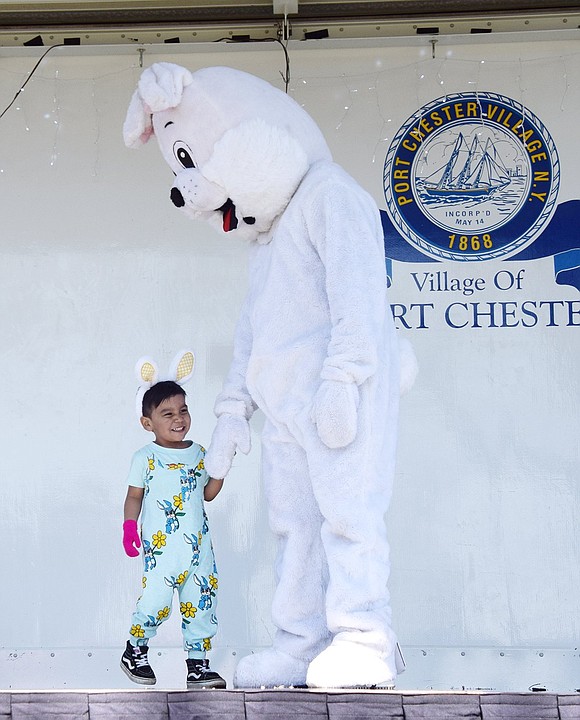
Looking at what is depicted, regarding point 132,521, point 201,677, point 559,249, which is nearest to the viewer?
point 201,677

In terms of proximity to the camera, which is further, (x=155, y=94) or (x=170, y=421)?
(x=170, y=421)

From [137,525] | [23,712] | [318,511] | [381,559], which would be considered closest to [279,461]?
[318,511]

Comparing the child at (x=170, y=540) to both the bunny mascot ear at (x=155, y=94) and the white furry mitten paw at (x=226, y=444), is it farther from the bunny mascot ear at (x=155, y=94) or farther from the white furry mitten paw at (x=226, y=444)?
the bunny mascot ear at (x=155, y=94)

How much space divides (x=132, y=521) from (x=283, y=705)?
3.24 ft

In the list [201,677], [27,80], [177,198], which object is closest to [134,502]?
[201,677]

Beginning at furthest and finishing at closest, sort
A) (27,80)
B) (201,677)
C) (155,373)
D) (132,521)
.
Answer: (27,80)
(155,373)
(132,521)
(201,677)

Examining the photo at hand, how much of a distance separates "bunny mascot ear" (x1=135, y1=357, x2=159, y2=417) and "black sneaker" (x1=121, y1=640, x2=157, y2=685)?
634 mm

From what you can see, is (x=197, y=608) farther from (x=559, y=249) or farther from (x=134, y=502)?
(x=559, y=249)

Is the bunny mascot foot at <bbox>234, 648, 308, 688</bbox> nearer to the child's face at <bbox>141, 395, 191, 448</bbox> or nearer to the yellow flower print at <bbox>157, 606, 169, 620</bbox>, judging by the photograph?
the yellow flower print at <bbox>157, 606, 169, 620</bbox>

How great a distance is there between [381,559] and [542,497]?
200 cm

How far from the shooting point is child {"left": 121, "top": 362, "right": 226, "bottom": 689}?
11.2 ft

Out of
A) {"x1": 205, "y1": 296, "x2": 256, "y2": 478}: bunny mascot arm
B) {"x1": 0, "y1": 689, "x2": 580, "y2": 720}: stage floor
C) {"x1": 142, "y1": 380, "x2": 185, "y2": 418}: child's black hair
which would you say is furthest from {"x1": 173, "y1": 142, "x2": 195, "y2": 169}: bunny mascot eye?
{"x1": 0, "y1": 689, "x2": 580, "y2": 720}: stage floor

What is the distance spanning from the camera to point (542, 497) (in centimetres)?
480

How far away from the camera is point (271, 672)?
9.66 ft
